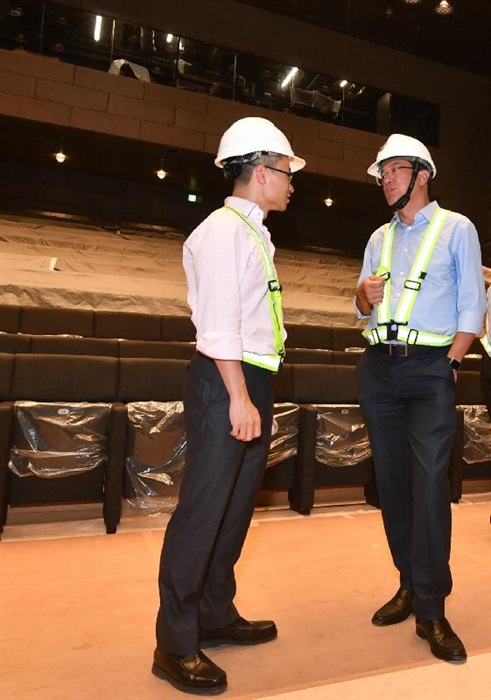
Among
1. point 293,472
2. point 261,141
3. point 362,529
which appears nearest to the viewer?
point 261,141

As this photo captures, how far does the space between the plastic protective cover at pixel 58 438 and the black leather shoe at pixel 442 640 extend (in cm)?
141

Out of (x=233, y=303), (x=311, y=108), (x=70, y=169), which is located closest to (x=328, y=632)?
(x=233, y=303)

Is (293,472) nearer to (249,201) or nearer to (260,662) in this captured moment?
(260,662)

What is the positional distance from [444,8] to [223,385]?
7.75m

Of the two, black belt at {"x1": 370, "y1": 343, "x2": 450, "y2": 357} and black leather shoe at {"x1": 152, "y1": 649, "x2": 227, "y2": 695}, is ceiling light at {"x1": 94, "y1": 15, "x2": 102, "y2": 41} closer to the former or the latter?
black belt at {"x1": 370, "y1": 343, "x2": 450, "y2": 357}

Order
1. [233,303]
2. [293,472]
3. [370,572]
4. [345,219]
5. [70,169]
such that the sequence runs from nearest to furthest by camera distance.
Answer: [233,303], [370,572], [293,472], [70,169], [345,219]

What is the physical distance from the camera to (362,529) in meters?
2.38

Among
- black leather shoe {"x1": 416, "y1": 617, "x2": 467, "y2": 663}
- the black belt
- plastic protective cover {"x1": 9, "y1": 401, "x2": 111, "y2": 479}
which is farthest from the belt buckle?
plastic protective cover {"x1": 9, "y1": 401, "x2": 111, "y2": 479}

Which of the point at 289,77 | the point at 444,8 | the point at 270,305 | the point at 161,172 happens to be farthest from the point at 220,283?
the point at 444,8

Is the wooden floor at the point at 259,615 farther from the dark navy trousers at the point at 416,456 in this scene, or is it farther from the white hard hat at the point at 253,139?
the white hard hat at the point at 253,139

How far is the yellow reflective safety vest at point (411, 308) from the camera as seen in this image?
1.43m

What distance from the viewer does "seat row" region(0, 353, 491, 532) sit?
6.97 feet

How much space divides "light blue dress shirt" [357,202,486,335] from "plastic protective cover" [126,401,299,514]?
120cm

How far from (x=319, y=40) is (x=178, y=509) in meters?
8.39
